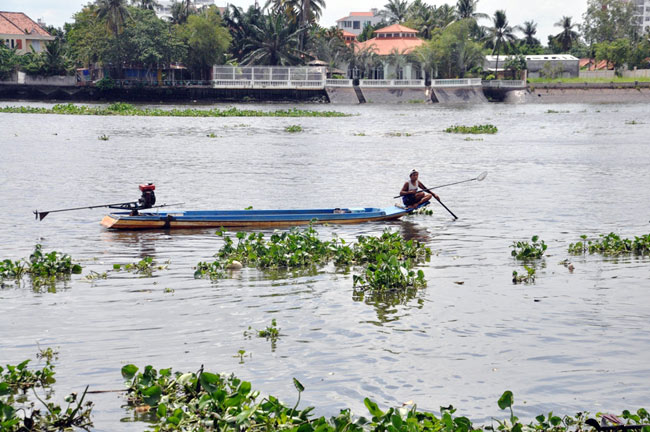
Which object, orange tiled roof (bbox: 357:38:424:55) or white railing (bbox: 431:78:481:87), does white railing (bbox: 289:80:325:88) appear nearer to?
orange tiled roof (bbox: 357:38:424:55)

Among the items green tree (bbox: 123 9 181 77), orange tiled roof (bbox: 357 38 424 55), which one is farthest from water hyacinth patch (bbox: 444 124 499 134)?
orange tiled roof (bbox: 357 38 424 55)

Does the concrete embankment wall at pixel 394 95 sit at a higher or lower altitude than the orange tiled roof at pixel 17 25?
lower

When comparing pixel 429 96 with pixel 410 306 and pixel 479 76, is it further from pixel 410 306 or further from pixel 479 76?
pixel 410 306

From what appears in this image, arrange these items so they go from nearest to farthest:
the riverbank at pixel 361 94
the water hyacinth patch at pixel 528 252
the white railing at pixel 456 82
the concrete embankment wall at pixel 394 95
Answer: the water hyacinth patch at pixel 528 252 → the riverbank at pixel 361 94 → the concrete embankment wall at pixel 394 95 → the white railing at pixel 456 82

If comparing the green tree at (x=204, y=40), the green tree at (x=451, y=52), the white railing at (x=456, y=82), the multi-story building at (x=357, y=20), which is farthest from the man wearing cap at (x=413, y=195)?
the multi-story building at (x=357, y=20)

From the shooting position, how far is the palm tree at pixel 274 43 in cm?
8050

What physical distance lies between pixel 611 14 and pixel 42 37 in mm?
76400

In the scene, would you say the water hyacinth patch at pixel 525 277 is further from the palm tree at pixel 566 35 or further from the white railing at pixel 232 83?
the palm tree at pixel 566 35

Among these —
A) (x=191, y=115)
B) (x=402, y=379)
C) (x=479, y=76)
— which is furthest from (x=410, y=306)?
(x=479, y=76)

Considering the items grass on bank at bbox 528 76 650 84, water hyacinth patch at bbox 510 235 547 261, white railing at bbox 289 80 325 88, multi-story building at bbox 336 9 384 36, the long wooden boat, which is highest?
multi-story building at bbox 336 9 384 36

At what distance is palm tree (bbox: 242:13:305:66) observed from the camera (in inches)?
3169

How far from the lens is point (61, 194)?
23.0 m

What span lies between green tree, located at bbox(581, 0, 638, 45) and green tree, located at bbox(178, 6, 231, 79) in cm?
5770

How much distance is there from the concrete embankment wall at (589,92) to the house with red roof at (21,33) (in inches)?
2322
